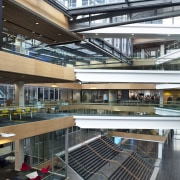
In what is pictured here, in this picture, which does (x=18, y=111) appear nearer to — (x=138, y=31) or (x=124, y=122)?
(x=124, y=122)

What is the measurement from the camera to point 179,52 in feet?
75.0

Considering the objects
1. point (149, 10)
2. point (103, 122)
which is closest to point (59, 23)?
point (149, 10)

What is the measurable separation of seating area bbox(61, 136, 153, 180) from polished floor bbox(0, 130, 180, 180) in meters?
1.21

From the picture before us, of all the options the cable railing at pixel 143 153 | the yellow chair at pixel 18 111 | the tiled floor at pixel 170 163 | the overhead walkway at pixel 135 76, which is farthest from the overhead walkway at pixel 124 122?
the cable railing at pixel 143 153

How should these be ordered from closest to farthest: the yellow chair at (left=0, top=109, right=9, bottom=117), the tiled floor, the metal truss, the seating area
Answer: the metal truss, the yellow chair at (left=0, top=109, right=9, bottom=117), the seating area, the tiled floor

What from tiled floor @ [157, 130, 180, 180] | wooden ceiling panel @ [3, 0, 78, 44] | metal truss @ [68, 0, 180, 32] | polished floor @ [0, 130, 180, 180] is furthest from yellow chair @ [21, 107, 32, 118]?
tiled floor @ [157, 130, 180, 180]

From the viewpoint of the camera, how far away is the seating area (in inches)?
695

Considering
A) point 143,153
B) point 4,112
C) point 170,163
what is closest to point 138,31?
point 4,112

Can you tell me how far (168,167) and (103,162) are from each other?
5854mm

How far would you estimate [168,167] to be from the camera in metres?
21.0

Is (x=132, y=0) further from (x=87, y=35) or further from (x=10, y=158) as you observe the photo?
(x=10, y=158)

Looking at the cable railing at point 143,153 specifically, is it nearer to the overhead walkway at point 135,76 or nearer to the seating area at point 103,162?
the seating area at point 103,162

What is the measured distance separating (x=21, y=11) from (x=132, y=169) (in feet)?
49.6

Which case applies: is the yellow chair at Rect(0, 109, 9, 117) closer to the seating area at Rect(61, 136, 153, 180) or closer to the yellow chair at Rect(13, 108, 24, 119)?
the yellow chair at Rect(13, 108, 24, 119)
